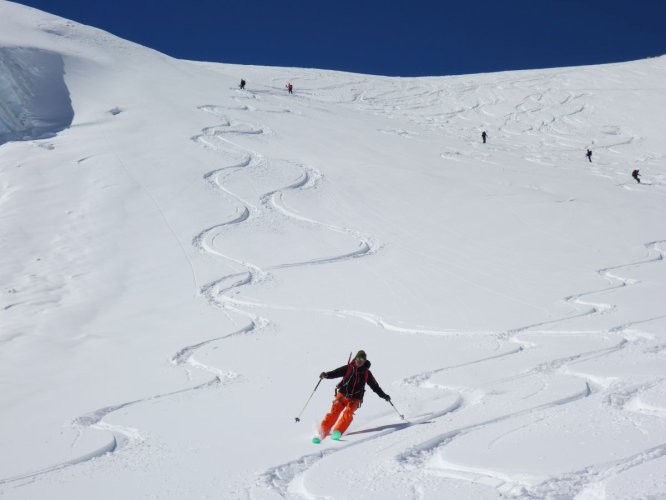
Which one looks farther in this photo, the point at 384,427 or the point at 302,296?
the point at 302,296

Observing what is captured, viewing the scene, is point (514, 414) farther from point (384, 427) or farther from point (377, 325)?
point (377, 325)

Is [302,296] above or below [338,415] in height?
below

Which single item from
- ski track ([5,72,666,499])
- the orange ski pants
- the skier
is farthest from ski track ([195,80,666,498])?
the skier

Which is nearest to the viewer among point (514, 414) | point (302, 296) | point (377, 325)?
point (514, 414)

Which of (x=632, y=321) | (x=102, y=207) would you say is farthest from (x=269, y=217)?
(x=632, y=321)

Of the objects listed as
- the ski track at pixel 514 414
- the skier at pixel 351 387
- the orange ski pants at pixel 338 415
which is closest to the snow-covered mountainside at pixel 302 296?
the ski track at pixel 514 414

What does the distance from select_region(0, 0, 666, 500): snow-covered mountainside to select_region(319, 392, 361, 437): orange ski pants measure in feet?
0.54

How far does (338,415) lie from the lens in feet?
23.9

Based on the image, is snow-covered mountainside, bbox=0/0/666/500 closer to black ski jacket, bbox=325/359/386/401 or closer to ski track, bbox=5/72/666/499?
ski track, bbox=5/72/666/499

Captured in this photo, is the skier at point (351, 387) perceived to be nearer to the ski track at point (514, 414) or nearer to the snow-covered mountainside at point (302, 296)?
the snow-covered mountainside at point (302, 296)

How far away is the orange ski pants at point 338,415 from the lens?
7.12 meters

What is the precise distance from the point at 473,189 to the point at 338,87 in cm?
2533

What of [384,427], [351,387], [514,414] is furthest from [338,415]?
[514,414]

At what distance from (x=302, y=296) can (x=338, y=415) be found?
6885 mm
